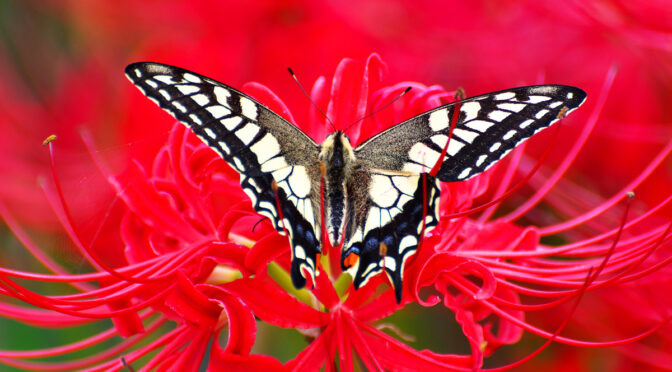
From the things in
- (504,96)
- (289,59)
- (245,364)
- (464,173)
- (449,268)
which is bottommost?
(245,364)

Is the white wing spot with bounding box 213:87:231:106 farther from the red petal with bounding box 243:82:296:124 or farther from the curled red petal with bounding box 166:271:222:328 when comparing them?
the curled red petal with bounding box 166:271:222:328

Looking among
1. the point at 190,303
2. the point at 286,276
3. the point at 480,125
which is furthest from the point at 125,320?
the point at 480,125

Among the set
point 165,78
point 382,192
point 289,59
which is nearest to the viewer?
point 165,78

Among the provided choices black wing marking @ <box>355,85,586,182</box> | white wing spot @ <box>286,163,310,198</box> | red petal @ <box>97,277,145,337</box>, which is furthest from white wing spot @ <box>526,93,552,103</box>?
red petal @ <box>97,277,145,337</box>

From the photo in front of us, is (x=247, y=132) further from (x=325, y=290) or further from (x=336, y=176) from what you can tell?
(x=325, y=290)

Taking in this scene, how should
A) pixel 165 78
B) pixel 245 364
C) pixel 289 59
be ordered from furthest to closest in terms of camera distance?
pixel 289 59, pixel 165 78, pixel 245 364

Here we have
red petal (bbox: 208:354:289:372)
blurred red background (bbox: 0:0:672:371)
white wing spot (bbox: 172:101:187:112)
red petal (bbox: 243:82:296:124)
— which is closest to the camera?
red petal (bbox: 208:354:289:372)

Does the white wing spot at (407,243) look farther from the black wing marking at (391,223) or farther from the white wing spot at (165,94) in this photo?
the white wing spot at (165,94)
